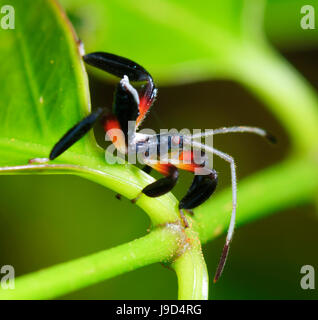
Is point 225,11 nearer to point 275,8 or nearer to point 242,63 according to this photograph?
point 242,63

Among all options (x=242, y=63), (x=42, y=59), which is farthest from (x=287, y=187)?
(x=42, y=59)

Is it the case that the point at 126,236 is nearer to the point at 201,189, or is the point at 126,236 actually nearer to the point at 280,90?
the point at 280,90

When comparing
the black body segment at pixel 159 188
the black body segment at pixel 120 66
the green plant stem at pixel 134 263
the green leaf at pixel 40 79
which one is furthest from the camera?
the black body segment at pixel 120 66

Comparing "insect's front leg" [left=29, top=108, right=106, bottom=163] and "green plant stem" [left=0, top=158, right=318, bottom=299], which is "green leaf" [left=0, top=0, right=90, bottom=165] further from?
"green plant stem" [left=0, top=158, right=318, bottom=299]

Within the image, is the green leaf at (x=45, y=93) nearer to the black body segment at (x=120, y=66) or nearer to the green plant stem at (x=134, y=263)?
the green plant stem at (x=134, y=263)

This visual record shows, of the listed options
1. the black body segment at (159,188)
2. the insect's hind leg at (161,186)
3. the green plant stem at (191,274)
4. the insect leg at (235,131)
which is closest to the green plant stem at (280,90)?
the insect leg at (235,131)
